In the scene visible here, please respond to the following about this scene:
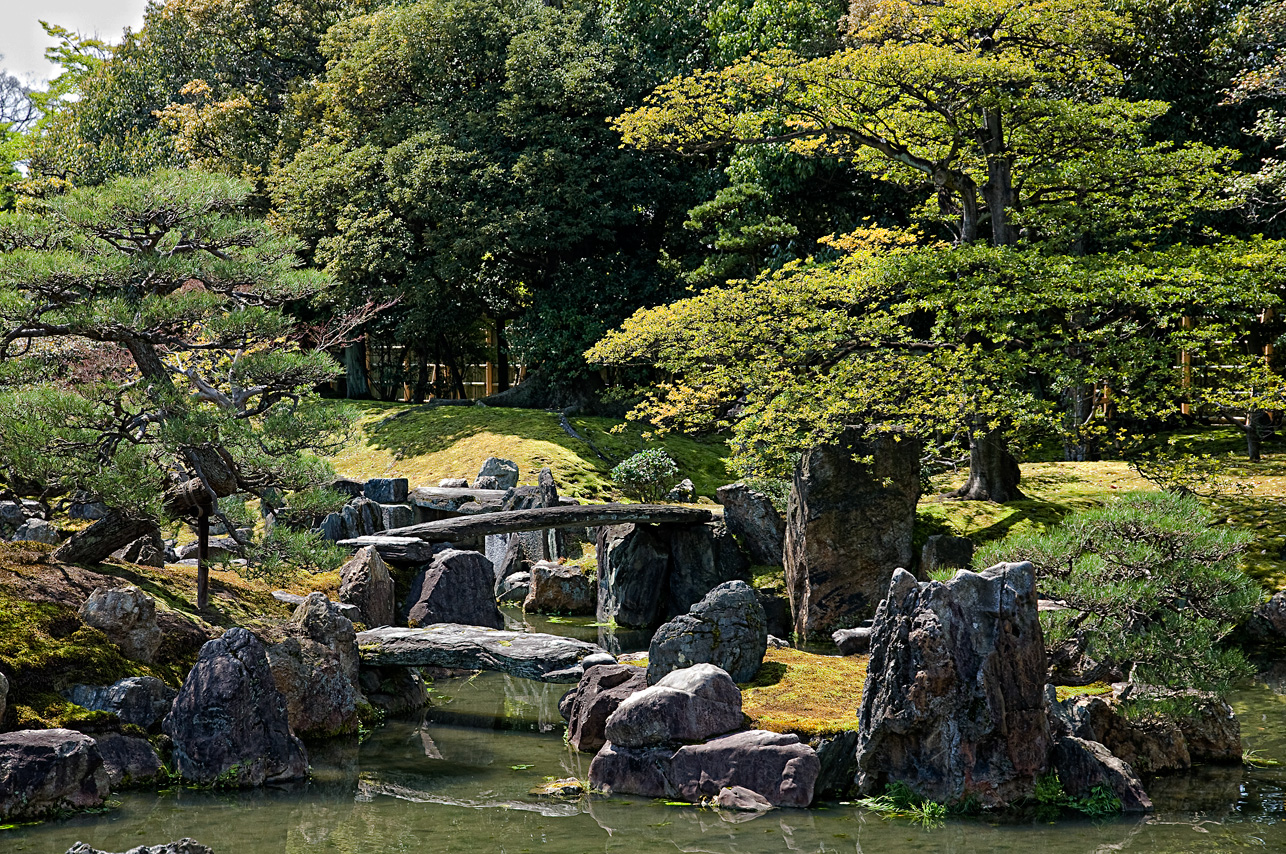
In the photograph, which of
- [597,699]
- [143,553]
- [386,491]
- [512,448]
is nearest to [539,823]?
[597,699]

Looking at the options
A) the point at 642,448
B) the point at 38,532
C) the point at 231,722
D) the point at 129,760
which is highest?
the point at 642,448

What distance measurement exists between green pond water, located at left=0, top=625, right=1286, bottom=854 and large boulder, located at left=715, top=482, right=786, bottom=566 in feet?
25.5

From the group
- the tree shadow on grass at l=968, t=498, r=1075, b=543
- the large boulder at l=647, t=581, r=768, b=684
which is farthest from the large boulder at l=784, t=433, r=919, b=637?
the large boulder at l=647, t=581, r=768, b=684

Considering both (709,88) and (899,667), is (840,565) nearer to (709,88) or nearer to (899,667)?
(899,667)

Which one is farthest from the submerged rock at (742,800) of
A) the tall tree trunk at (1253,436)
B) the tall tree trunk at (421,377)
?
the tall tree trunk at (421,377)

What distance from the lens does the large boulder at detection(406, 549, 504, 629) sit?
13719mm

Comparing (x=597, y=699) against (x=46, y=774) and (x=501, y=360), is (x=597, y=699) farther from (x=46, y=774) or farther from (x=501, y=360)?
(x=501, y=360)

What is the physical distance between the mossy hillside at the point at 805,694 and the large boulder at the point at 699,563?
17.4 ft

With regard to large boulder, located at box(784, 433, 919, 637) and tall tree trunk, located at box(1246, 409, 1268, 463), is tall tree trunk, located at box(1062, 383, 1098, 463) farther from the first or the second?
tall tree trunk, located at box(1246, 409, 1268, 463)

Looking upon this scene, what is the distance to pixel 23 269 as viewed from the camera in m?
8.87

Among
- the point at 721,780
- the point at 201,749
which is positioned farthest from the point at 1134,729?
the point at 201,749

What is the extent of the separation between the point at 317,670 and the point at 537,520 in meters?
6.04

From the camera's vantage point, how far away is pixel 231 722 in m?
8.66

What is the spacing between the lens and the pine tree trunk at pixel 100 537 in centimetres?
1010
